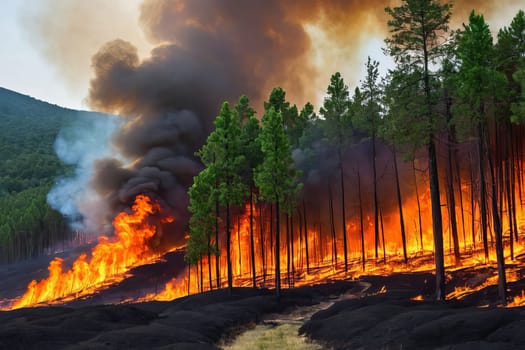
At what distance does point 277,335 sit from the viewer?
86.0ft

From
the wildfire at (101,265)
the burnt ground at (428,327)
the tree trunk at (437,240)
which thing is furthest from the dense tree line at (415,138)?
the wildfire at (101,265)

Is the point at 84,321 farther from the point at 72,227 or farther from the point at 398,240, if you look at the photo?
the point at 72,227

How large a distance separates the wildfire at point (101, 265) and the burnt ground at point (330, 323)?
43117mm

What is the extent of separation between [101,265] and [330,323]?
77.2 m

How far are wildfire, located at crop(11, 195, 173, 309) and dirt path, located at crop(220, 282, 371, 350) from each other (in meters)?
51.3

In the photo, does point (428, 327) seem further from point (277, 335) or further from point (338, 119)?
point (338, 119)

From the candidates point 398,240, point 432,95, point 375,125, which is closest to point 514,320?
point 432,95

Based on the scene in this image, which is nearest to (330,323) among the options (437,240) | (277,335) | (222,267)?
(277,335)

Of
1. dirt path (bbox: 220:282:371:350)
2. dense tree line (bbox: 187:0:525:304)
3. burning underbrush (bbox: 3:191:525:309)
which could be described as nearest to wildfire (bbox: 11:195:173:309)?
burning underbrush (bbox: 3:191:525:309)

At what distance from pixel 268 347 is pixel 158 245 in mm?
84037

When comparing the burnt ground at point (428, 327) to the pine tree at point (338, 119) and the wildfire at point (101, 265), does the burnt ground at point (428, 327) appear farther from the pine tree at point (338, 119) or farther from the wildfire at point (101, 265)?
the wildfire at point (101, 265)

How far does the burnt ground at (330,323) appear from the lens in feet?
53.6

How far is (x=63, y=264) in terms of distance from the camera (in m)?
88.6

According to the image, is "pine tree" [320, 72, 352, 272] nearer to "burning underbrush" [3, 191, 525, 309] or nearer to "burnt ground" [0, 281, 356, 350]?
"burning underbrush" [3, 191, 525, 309]
